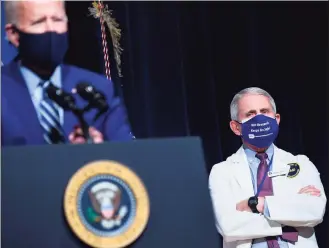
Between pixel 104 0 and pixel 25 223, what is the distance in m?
1.30

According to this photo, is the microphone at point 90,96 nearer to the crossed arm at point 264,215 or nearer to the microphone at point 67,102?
the microphone at point 67,102

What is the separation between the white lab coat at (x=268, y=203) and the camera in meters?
1.64

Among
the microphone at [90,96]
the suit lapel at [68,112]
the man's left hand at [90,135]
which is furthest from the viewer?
the suit lapel at [68,112]

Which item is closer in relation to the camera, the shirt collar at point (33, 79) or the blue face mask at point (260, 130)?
the blue face mask at point (260, 130)

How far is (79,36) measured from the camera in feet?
7.09

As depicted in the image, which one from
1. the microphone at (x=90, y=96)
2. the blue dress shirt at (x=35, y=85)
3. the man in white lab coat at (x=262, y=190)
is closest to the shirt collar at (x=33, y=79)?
the blue dress shirt at (x=35, y=85)

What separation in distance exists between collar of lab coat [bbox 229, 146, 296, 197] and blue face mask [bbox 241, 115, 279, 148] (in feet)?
0.30

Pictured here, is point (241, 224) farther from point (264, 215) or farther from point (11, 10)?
point (11, 10)

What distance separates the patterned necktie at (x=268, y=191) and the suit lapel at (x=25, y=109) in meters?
0.81

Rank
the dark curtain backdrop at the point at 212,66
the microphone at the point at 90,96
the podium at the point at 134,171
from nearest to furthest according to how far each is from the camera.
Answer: the podium at the point at 134,171 → the microphone at the point at 90,96 → the dark curtain backdrop at the point at 212,66

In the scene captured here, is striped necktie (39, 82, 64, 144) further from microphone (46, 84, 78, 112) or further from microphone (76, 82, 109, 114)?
microphone (76, 82, 109, 114)

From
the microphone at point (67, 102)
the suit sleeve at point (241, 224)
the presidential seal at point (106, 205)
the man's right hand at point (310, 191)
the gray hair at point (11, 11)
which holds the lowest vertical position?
the suit sleeve at point (241, 224)

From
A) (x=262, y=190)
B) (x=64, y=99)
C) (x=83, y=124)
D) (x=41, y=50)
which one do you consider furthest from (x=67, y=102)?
(x=262, y=190)

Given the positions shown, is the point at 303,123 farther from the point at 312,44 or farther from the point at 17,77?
the point at 17,77
